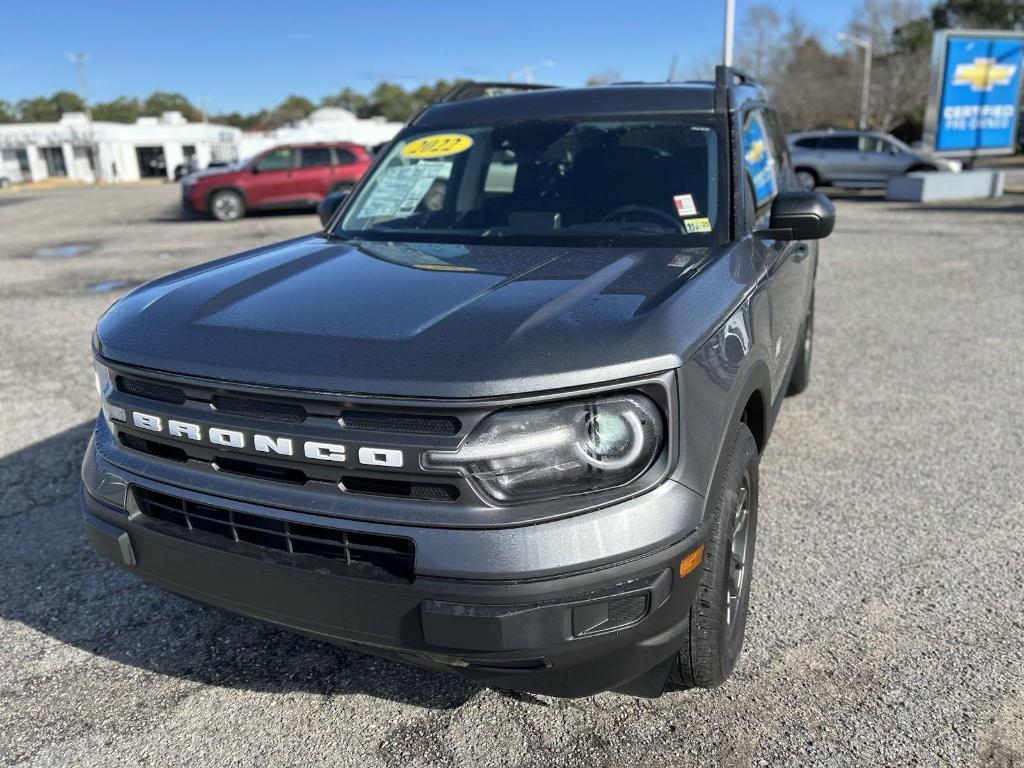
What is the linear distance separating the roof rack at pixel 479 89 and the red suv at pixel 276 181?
14464mm

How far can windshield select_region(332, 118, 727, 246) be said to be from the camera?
10.3ft

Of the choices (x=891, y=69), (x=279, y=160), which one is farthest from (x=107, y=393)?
(x=891, y=69)

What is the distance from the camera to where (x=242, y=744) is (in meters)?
2.41

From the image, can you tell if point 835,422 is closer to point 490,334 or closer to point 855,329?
point 855,329

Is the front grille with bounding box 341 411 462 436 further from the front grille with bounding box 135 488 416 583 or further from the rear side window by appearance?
the rear side window

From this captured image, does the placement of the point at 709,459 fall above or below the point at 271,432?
below

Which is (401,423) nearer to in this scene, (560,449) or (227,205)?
(560,449)

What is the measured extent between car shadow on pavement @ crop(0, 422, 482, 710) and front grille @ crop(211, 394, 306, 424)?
88 cm

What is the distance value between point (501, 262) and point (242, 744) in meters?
1.71

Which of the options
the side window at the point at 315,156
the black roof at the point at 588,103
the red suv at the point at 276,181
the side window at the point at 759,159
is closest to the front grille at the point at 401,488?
the side window at the point at 759,159

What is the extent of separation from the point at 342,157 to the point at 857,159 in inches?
536

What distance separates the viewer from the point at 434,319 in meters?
2.15

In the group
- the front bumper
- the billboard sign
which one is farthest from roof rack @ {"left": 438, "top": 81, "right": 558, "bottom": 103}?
the billboard sign

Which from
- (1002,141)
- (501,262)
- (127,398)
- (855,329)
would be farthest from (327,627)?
(1002,141)
